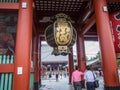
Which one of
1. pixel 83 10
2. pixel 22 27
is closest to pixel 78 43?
pixel 83 10

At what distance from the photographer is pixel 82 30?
32.1 feet

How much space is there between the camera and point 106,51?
5555mm

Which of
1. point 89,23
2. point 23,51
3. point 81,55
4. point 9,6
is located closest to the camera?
point 23,51

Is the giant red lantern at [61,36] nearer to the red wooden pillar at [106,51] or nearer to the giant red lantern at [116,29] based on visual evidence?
the red wooden pillar at [106,51]

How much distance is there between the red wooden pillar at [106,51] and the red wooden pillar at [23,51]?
2.58 meters

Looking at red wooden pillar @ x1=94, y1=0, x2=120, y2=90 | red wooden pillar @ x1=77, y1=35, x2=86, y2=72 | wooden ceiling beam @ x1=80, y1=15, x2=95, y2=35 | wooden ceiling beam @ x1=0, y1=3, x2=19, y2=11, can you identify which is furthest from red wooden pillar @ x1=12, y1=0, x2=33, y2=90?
red wooden pillar @ x1=77, y1=35, x2=86, y2=72

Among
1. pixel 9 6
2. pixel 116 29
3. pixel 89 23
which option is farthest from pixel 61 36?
pixel 89 23

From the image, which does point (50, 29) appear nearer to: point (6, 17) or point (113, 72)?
point (113, 72)

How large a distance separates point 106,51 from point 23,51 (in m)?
2.84

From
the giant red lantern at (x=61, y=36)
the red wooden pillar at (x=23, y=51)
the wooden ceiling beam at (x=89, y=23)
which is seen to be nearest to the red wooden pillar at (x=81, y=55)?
the wooden ceiling beam at (x=89, y=23)

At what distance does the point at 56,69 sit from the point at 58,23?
27183 mm

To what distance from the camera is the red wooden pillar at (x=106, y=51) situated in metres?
5.31

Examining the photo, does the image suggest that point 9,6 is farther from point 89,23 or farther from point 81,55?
point 81,55

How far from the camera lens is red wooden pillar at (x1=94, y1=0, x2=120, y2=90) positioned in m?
5.31
